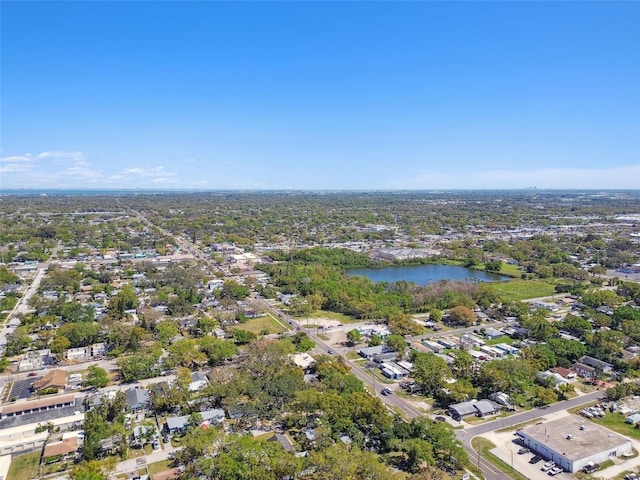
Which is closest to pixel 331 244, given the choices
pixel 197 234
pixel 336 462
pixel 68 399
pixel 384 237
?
pixel 384 237

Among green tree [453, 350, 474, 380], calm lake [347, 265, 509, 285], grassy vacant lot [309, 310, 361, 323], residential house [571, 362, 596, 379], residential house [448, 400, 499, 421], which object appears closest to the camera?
residential house [448, 400, 499, 421]

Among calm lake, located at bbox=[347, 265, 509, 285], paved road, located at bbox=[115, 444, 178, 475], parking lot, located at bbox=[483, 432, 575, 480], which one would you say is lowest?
calm lake, located at bbox=[347, 265, 509, 285]

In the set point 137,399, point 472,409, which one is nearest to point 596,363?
point 472,409

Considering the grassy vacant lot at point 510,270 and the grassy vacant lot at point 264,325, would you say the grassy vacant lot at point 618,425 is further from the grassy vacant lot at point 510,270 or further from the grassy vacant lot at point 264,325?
the grassy vacant lot at point 510,270

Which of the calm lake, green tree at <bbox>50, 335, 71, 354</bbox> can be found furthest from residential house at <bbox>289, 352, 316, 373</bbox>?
the calm lake

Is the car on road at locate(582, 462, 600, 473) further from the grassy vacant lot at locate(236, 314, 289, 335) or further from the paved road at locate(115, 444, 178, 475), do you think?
the grassy vacant lot at locate(236, 314, 289, 335)

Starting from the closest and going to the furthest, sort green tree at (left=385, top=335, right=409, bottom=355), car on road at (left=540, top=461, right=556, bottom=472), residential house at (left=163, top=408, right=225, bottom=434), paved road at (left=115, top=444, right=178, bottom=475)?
paved road at (left=115, top=444, right=178, bottom=475)
car on road at (left=540, top=461, right=556, bottom=472)
residential house at (left=163, top=408, right=225, bottom=434)
green tree at (left=385, top=335, right=409, bottom=355)

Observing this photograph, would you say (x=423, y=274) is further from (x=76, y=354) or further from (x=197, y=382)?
(x=76, y=354)
